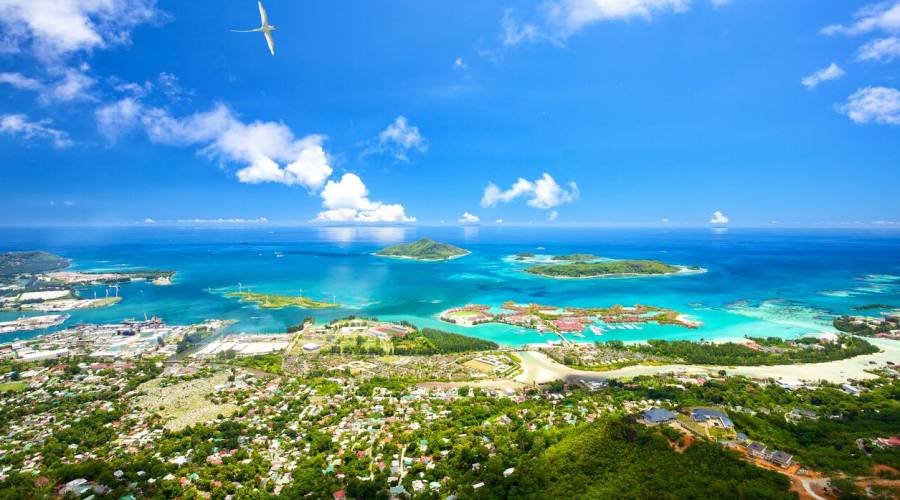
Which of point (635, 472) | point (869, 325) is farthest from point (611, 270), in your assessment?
point (635, 472)

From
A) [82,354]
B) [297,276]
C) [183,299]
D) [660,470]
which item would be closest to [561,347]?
[660,470]

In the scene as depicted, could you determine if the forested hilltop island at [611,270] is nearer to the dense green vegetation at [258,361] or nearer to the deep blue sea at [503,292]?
the deep blue sea at [503,292]

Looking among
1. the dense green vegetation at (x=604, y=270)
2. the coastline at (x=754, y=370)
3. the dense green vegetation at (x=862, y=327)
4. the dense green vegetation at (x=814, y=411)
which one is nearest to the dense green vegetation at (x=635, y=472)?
the dense green vegetation at (x=814, y=411)

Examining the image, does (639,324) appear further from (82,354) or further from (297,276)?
(297,276)

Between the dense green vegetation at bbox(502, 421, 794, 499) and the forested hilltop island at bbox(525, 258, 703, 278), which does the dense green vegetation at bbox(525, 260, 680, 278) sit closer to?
the forested hilltop island at bbox(525, 258, 703, 278)

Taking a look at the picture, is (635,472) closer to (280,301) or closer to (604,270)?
(280,301)

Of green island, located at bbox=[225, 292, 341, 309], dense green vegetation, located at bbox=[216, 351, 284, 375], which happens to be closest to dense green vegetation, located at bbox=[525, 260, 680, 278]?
green island, located at bbox=[225, 292, 341, 309]
